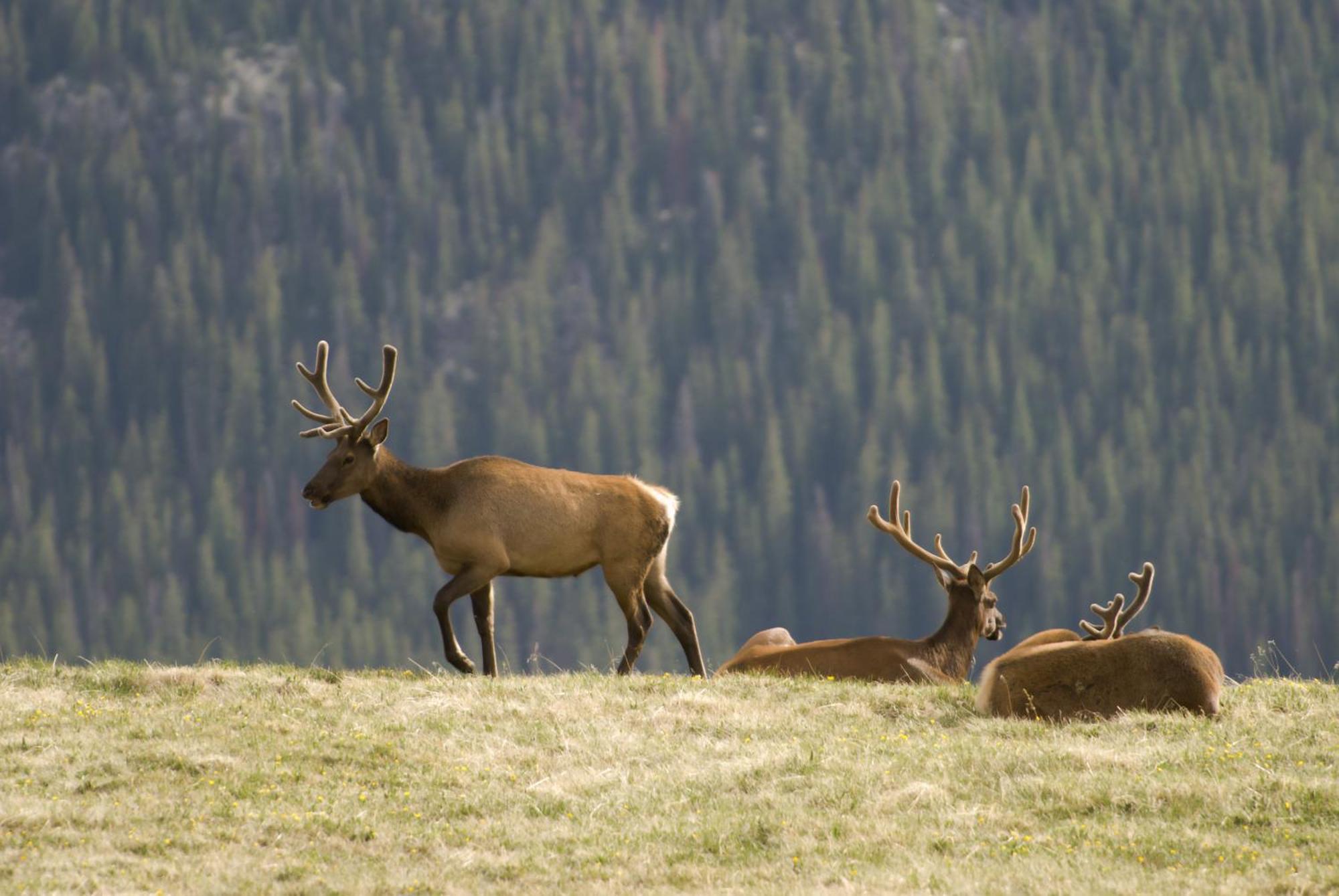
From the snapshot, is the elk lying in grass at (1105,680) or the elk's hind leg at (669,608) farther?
the elk's hind leg at (669,608)

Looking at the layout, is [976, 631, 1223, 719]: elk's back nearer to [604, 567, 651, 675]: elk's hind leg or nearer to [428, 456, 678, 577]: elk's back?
[604, 567, 651, 675]: elk's hind leg

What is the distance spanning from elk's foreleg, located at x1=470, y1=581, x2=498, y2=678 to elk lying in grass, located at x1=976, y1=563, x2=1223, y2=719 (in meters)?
4.14

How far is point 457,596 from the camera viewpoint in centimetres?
1492

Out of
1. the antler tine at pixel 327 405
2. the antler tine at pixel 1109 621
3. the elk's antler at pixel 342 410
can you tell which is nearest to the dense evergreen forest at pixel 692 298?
the antler tine at pixel 1109 621

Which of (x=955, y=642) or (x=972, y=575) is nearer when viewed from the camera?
(x=955, y=642)

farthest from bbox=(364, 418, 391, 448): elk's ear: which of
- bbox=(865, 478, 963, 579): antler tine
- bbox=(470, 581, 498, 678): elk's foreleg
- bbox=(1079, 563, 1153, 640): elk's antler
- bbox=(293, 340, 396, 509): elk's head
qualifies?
bbox=(1079, 563, 1153, 640): elk's antler

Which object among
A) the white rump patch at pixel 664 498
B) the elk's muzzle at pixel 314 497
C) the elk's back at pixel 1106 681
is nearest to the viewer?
the elk's back at pixel 1106 681

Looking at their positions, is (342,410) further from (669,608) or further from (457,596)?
(669,608)

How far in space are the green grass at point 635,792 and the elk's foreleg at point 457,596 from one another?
1.71 m

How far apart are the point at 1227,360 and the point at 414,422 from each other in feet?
162

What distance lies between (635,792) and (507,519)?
4972 mm

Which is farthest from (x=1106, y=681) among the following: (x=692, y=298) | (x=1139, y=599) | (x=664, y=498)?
(x=692, y=298)

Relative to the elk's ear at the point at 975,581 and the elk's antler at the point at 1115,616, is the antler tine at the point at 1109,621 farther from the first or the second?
the elk's ear at the point at 975,581

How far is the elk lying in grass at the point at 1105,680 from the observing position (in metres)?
12.3
